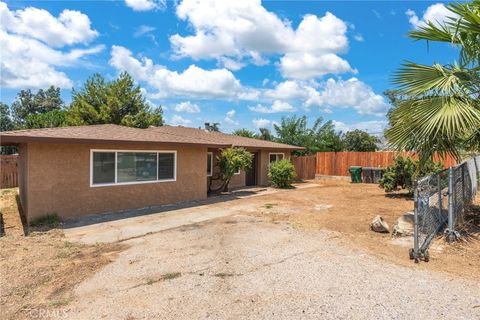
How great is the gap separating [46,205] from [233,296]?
6654 millimetres

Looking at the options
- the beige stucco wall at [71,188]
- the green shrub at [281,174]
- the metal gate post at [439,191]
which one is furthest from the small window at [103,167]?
the green shrub at [281,174]

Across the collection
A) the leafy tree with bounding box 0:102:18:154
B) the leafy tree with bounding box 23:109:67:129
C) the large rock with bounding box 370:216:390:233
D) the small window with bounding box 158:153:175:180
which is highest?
the leafy tree with bounding box 0:102:18:154

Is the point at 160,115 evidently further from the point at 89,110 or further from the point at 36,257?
the point at 36,257

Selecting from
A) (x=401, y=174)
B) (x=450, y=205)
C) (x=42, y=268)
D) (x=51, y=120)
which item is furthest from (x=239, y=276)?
(x=51, y=120)

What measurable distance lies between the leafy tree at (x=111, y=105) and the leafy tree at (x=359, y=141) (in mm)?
18146

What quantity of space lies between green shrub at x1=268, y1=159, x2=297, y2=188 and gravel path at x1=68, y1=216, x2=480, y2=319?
1038 centimetres

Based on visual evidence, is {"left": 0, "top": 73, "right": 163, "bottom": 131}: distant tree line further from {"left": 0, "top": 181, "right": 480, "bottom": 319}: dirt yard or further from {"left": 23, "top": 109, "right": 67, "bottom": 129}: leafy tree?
{"left": 0, "top": 181, "right": 480, "bottom": 319}: dirt yard

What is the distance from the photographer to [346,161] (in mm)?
21047

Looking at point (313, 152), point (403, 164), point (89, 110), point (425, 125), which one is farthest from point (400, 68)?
point (89, 110)

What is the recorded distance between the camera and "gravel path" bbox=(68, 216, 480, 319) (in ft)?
11.9

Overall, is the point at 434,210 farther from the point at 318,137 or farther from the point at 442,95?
the point at 318,137

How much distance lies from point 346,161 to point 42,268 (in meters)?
19.0

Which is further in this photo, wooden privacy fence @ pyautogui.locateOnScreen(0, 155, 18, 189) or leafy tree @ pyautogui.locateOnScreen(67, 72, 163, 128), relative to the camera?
leafy tree @ pyautogui.locateOnScreen(67, 72, 163, 128)

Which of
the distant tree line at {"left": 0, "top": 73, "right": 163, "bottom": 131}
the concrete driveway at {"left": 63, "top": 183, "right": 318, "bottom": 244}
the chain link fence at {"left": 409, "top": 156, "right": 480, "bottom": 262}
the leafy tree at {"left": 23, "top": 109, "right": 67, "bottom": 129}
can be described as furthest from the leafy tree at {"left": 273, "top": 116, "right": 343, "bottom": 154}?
the leafy tree at {"left": 23, "top": 109, "right": 67, "bottom": 129}
